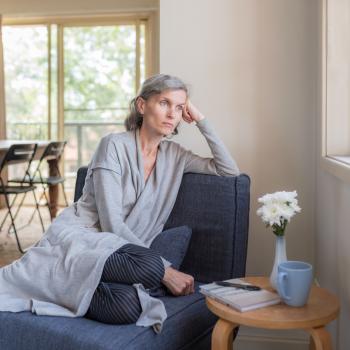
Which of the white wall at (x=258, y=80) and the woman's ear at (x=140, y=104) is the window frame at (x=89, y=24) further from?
the woman's ear at (x=140, y=104)

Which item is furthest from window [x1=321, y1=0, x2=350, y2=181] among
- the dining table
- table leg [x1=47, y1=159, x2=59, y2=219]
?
table leg [x1=47, y1=159, x2=59, y2=219]

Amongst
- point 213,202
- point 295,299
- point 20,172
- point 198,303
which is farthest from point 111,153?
point 20,172

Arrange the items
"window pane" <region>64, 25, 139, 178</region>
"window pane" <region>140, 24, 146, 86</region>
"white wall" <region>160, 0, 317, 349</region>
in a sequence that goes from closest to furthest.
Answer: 1. "white wall" <region>160, 0, 317, 349</region>
2. "window pane" <region>140, 24, 146, 86</region>
3. "window pane" <region>64, 25, 139, 178</region>

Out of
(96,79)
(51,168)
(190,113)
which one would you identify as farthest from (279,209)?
(96,79)

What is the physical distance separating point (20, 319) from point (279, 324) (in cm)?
80

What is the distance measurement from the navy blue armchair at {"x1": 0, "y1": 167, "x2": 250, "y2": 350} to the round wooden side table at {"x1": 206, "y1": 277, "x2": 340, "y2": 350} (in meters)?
0.20

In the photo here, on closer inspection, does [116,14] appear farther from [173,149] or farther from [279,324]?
[279,324]

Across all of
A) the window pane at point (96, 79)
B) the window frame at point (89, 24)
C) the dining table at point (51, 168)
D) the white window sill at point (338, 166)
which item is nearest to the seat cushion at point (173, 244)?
the white window sill at point (338, 166)

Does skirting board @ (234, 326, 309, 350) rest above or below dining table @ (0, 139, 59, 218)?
below

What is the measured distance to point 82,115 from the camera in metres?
7.05

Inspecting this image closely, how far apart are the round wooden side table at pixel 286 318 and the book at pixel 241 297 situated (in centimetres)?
1

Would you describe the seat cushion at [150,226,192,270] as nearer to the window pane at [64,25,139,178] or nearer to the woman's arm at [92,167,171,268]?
the woman's arm at [92,167,171,268]

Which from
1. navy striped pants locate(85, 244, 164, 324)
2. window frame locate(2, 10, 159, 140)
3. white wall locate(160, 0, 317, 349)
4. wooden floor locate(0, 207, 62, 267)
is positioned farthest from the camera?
window frame locate(2, 10, 159, 140)

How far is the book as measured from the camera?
154 cm
